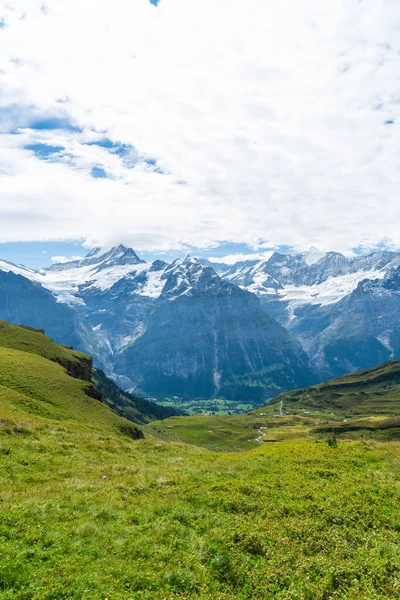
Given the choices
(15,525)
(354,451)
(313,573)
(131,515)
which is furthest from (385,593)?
(354,451)

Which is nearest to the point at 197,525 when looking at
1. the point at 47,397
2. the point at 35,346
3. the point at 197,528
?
the point at 197,528

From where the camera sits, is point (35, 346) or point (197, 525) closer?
point (197, 525)

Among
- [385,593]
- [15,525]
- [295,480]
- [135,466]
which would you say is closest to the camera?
[385,593]

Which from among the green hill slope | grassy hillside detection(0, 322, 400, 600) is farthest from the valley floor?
the green hill slope

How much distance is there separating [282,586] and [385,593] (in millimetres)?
4467

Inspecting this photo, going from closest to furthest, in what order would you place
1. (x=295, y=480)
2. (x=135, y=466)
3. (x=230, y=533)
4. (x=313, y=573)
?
(x=313, y=573)
(x=230, y=533)
(x=295, y=480)
(x=135, y=466)

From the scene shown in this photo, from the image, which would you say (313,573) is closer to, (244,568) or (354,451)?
(244,568)

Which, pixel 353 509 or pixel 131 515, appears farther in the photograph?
pixel 353 509

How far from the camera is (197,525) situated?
21.3m

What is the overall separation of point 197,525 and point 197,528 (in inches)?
14.3

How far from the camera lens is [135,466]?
33.4 m

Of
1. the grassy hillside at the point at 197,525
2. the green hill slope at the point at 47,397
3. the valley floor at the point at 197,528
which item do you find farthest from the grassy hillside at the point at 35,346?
the valley floor at the point at 197,528

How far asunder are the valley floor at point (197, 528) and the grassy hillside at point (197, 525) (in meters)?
0.07

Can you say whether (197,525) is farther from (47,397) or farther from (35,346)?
(35,346)
